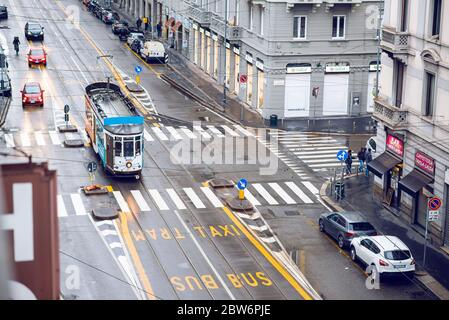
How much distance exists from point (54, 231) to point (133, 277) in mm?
25604

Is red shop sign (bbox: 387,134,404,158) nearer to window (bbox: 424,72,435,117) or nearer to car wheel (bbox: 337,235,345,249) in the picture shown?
window (bbox: 424,72,435,117)

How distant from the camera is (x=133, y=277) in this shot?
136 ft

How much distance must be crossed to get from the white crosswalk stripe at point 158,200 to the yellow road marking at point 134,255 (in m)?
2.58

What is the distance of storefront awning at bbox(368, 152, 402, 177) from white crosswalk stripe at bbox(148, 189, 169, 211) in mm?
12445

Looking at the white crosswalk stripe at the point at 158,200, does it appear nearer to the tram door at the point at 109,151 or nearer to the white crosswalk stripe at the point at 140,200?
the white crosswalk stripe at the point at 140,200

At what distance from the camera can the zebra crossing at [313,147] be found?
2486 inches

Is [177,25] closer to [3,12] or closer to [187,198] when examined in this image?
[3,12]

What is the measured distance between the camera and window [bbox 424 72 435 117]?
160ft

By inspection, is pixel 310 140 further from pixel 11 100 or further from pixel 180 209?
pixel 11 100

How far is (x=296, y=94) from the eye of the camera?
76.1m

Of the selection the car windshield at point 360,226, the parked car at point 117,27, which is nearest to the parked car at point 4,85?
the parked car at point 117,27

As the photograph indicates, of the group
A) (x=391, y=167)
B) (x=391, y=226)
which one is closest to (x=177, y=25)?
(x=391, y=167)

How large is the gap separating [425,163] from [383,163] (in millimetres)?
5043
